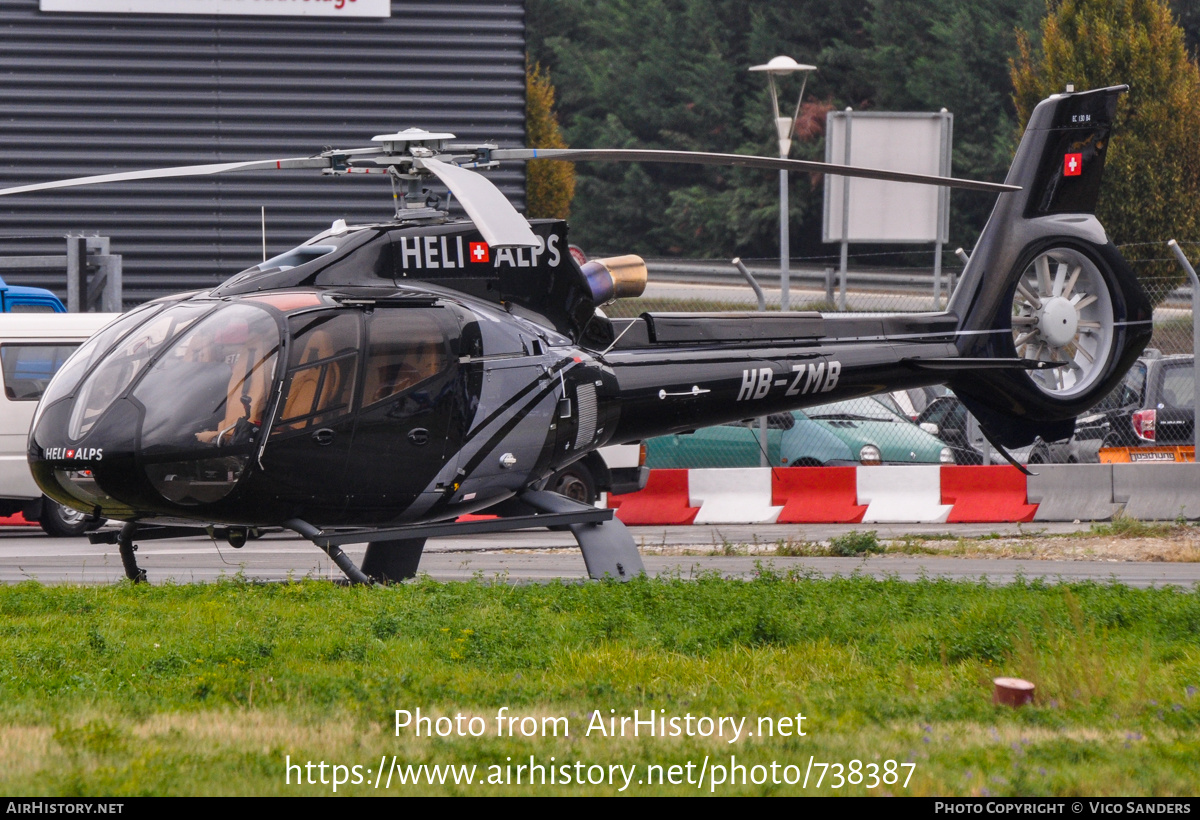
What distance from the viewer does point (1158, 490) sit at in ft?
51.4

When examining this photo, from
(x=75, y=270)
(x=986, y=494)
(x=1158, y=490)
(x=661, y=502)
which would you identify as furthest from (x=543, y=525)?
(x=75, y=270)

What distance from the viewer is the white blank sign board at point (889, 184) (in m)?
18.8

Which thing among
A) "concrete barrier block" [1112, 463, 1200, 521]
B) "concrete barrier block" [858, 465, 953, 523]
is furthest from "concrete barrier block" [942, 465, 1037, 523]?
"concrete barrier block" [1112, 463, 1200, 521]

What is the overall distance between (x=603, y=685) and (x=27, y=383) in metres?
11.4

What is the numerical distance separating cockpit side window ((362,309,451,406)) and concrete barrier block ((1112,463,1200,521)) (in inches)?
372

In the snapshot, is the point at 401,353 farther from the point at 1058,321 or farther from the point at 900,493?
the point at 900,493

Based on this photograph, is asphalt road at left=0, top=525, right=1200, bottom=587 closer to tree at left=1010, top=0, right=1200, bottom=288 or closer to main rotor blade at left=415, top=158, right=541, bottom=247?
main rotor blade at left=415, top=158, right=541, bottom=247

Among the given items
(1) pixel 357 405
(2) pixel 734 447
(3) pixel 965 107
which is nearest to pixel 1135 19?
(3) pixel 965 107

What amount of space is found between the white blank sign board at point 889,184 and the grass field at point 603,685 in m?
10.2

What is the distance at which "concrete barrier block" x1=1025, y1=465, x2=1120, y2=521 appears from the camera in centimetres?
1586

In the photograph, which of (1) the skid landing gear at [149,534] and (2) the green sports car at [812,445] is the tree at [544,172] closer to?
(2) the green sports car at [812,445]

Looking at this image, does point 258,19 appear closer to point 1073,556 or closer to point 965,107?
point 1073,556

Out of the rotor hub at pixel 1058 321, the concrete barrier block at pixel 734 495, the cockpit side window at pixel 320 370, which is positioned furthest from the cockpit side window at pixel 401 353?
the concrete barrier block at pixel 734 495

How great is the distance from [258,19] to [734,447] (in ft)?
31.6
